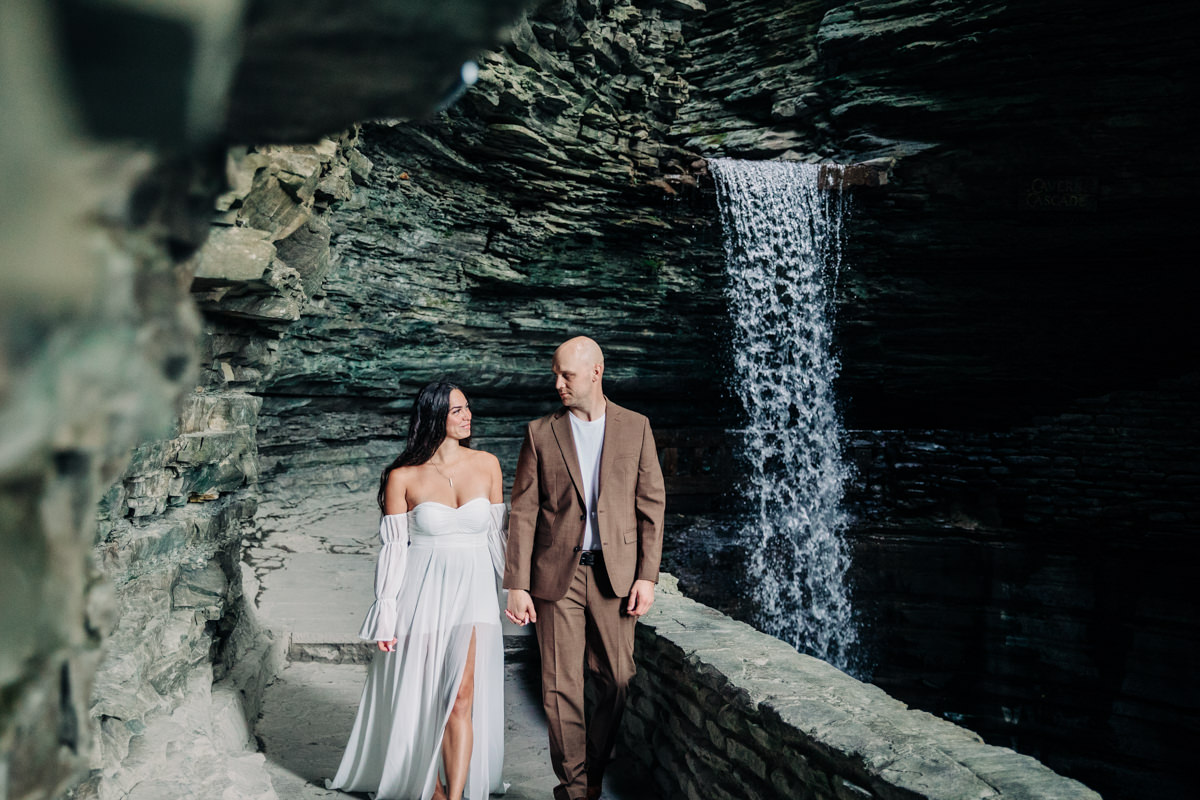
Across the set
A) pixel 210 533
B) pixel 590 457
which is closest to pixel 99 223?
pixel 590 457

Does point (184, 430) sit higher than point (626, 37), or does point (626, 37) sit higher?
point (626, 37)

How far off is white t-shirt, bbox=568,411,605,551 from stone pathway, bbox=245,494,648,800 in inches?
47.4

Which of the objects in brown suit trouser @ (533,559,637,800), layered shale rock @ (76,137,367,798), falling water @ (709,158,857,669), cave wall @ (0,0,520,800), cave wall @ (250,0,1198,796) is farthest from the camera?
falling water @ (709,158,857,669)

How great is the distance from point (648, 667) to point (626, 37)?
7548mm

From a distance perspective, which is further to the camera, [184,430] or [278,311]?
[278,311]

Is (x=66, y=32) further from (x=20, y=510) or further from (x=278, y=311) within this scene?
(x=278, y=311)

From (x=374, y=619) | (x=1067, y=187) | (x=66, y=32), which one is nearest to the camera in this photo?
(x=66, y=32)

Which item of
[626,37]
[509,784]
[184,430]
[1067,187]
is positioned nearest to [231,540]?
[184,430]

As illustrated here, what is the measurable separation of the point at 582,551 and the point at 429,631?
2.15 ft

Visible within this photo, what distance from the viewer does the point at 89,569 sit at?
0.74 meters

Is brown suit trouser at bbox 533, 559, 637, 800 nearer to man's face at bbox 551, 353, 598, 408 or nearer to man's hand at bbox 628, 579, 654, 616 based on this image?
man's hand at bbox 628, 579, 654, 616

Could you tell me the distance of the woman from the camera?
2.93m

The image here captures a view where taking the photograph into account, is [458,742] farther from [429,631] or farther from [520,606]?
[520,606]

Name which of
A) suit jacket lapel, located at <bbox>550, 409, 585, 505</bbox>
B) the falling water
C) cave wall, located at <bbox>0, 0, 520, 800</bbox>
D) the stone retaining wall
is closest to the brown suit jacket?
suit jacket lapel, located at <bbox>550, 409, 585, 505</bbox>
